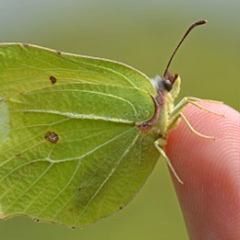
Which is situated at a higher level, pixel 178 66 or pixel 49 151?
pixel 49 151

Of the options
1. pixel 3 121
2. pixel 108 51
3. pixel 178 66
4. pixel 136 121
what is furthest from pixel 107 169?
pixel 108 51

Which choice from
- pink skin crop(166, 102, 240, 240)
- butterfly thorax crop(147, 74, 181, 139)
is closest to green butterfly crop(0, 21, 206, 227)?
butterfly thorax crop(147, 74, 181, 139)

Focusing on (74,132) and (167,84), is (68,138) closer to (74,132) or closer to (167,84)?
(74,132)

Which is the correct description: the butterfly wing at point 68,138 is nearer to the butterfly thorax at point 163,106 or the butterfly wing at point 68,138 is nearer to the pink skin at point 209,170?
the butterfly thorax at point 163,106

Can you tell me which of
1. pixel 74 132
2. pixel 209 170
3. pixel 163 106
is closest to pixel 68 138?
pixel 74 132

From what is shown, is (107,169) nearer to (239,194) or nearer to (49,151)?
(49,151)

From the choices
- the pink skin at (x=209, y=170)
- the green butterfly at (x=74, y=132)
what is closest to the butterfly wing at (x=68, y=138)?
the green butterfly at (x=74, y=132)
